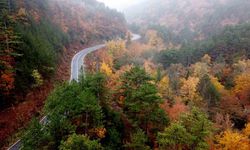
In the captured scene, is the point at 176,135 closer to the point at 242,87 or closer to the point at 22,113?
the point at 22,113

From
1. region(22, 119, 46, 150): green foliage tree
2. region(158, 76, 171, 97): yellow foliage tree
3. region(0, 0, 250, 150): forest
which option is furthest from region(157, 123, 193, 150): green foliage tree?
region(158, 76, 171, 97): yellow foliage tree

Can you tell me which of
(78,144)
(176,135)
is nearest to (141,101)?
(176,135)

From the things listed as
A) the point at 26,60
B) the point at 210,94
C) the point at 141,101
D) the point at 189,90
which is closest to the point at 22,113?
the point at 26,60

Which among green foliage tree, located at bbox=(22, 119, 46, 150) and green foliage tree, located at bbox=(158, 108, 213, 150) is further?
green foliage tree, located at bbox=(158, 108, 213, 150)

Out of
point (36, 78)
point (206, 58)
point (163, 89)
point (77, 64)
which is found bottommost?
point (163, 89)

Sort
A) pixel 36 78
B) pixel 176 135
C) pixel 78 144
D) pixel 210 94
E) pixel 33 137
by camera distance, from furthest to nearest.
Answer: 1. pixel 210 94
2. pixel 36 78
3. pixel 176 135
4. pixel 33 137
5. pixel 78 144

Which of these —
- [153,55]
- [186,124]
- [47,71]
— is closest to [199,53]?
[153,55]

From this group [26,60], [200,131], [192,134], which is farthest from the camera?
[26,60]

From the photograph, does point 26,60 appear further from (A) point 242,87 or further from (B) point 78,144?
(A) point 242,87

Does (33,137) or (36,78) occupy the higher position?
(36,78)

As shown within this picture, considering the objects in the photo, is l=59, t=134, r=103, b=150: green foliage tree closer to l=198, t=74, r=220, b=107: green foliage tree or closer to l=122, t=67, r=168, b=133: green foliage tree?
l=122, t=67, r=168, b=133: green foliage tree

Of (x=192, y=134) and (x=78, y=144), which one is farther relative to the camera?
(x=192, y=134)
